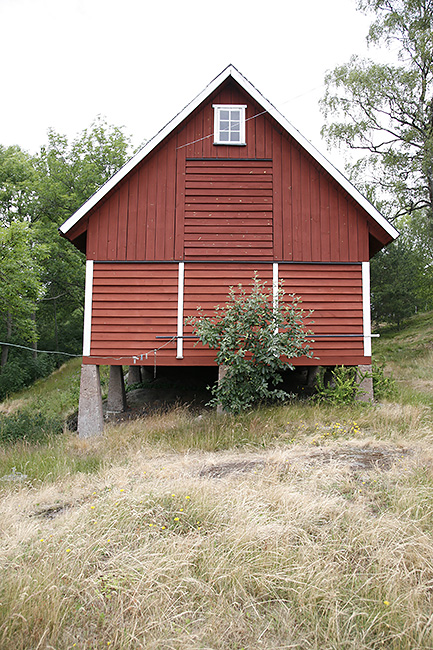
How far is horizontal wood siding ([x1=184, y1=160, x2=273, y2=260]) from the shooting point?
382 inches

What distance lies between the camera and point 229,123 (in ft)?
32.9

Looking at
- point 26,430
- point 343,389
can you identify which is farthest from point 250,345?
point 26,430

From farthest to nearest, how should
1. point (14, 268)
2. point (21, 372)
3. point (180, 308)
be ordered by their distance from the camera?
1. point (21, 372)
2. point (14, 268)
3. point (180, 308)

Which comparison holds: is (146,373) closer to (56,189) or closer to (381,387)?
(381,387)

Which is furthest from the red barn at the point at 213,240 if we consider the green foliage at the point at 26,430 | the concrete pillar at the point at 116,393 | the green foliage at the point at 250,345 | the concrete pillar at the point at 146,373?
the concrete pillar at the point at 146,373

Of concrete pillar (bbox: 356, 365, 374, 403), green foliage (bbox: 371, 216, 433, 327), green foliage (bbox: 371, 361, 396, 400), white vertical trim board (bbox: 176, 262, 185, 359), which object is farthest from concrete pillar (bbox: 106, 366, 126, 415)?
green foliage (bbox: 371, 216, 433, 327)

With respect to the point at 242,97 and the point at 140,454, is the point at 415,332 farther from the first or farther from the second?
the point at 140,454

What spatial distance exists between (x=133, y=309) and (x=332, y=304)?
4.39 metres

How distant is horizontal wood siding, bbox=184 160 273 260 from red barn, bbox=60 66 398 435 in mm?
23

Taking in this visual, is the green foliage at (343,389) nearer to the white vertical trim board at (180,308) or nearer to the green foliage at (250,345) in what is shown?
the green foliage at (250,345)

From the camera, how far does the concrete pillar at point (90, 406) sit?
368 inches

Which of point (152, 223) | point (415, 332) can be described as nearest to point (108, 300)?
point (152, 223)

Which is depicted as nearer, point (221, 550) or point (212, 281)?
point (221, 550)

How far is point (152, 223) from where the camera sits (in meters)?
9.73
